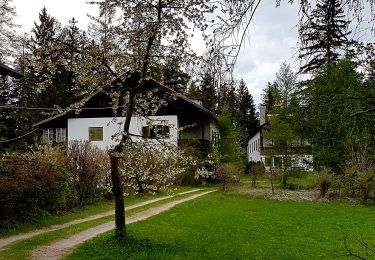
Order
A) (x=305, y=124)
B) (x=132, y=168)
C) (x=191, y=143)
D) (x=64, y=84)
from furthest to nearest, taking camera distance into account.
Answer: (x=64, y=84)
(x=191, y=143)
(x=132, y=168)
(x=305, y=124)

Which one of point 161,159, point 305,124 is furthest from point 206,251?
point 305,124

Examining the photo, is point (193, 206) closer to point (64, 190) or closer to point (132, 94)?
point (64, 190)

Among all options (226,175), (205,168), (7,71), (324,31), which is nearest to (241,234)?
(205,168)

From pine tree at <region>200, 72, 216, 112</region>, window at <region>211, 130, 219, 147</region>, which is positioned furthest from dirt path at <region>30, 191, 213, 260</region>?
window at <region>211, 130, 219, 147</region>

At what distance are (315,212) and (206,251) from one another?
32.1ft

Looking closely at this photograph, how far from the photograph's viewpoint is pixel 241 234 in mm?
12742

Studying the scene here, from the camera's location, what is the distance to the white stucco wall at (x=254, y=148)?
62.3 meters

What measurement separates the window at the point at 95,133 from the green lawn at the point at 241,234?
19637 mm

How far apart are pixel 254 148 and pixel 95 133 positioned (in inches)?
1338

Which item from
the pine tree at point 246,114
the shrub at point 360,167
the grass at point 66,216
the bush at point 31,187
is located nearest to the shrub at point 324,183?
the shrub at point 360,167

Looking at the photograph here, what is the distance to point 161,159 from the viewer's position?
38.5ft

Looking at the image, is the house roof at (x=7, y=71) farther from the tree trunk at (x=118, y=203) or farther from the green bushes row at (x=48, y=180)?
the tree trunk at (x=118, y=203)

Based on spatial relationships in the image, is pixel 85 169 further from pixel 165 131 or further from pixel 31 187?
pixel 165 131

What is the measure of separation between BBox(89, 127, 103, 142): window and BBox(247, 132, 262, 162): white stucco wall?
92.2 ft
